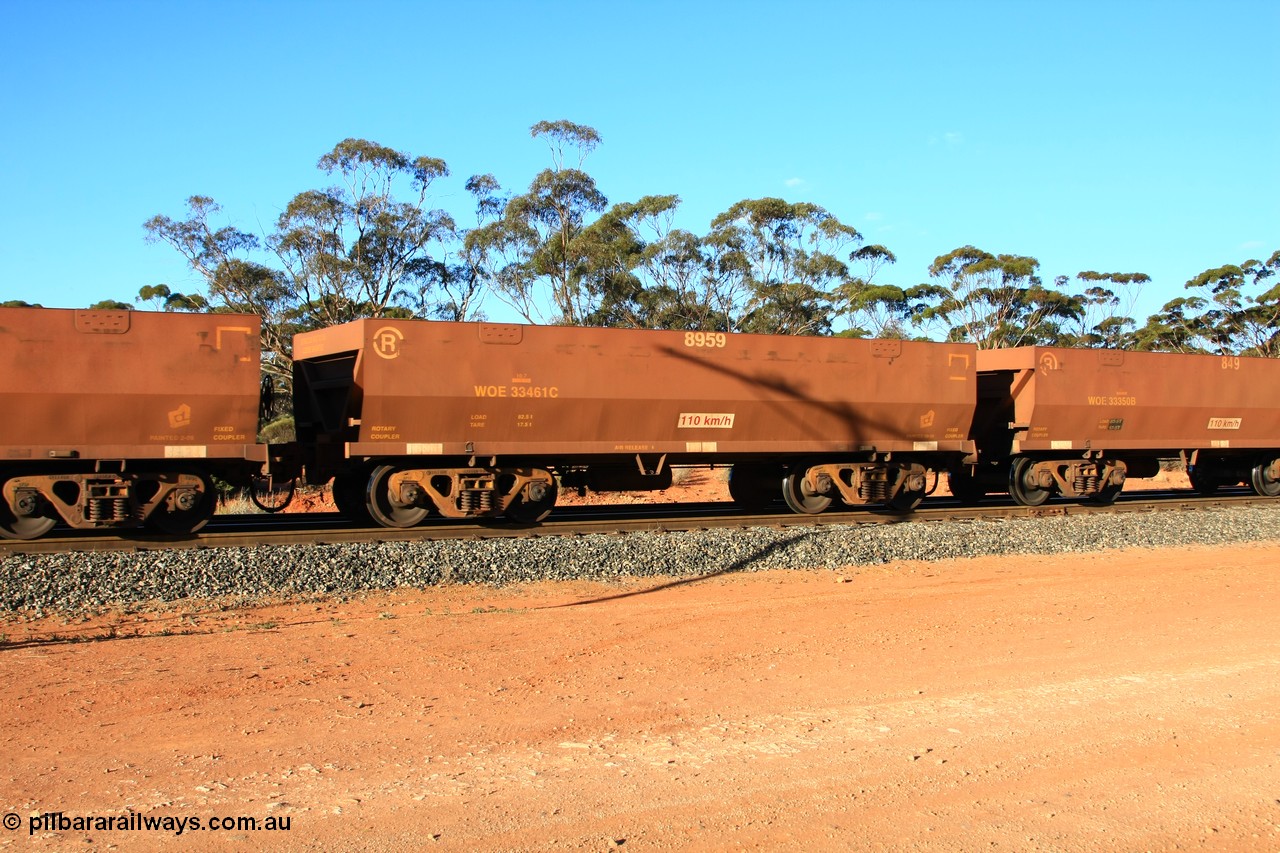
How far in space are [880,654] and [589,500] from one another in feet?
58.8

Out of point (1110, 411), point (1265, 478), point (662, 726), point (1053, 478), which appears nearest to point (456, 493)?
point (662, 726)

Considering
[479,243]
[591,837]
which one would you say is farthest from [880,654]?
[479,243]

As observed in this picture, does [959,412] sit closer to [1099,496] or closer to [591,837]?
[1099,496]

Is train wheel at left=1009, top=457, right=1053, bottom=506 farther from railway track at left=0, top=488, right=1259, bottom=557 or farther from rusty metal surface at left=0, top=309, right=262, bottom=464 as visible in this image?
rusty metal surface at left=0, top=309, right=262, bottom=464

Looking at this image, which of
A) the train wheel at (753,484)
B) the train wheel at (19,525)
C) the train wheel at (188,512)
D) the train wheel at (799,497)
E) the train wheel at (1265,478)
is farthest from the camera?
the train wheel at (1265,478)

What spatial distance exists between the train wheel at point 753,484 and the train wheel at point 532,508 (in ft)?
11.6

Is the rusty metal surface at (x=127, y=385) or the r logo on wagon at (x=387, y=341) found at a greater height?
the r logo on wagon at (x=387, y=341)

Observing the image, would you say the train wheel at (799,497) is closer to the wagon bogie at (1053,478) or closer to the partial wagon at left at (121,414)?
the wagon bogie at (1053,478)

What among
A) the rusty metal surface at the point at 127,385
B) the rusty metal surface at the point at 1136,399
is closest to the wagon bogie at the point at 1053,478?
the rusty metal surface at the point at 1136,399

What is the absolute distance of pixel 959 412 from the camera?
16.6 meters

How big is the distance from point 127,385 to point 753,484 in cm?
918

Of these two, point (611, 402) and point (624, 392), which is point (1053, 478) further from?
point (611, 402)

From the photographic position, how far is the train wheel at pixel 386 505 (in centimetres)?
1332

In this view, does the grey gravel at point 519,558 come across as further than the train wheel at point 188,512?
No
